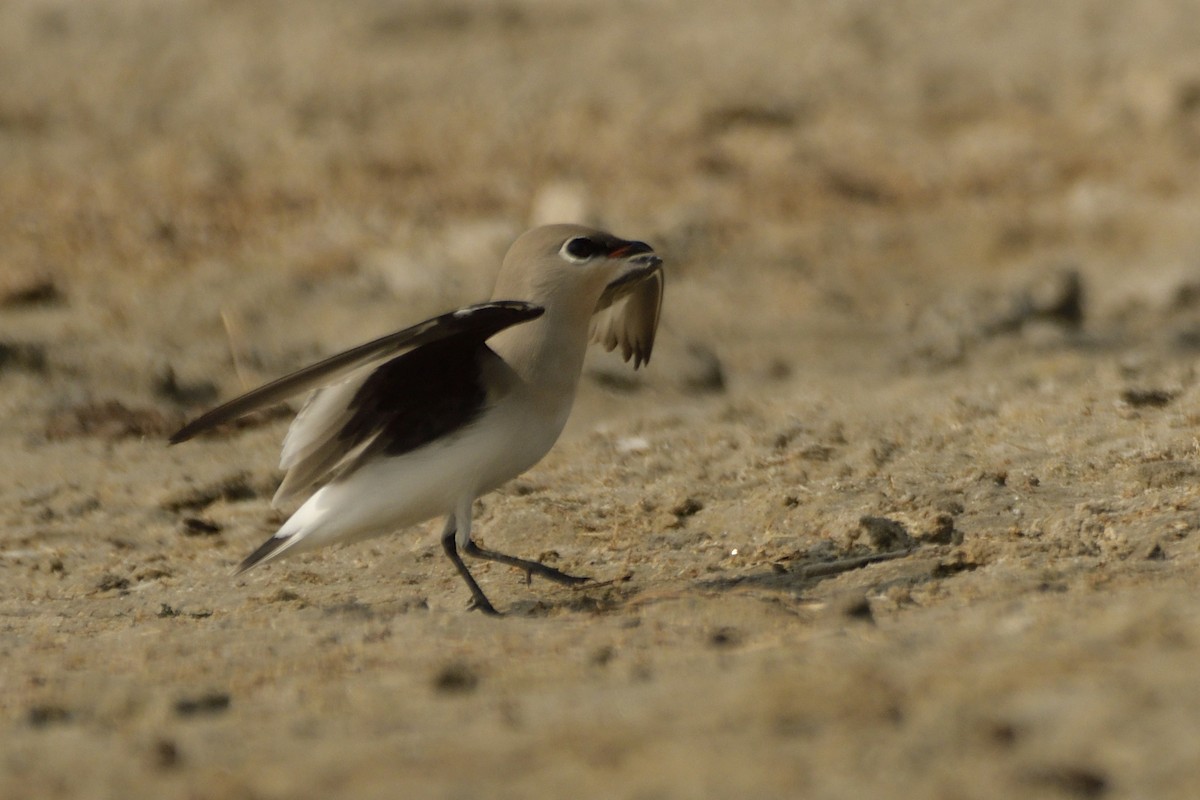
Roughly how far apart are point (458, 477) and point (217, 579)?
1148 mm

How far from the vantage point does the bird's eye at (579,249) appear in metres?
5.17

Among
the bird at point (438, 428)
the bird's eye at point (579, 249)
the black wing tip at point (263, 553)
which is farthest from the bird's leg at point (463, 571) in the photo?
the bird's eye at point (579, 249)

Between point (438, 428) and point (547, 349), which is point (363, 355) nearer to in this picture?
point (438, 428)

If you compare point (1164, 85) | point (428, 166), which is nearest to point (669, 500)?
point (428, 166)

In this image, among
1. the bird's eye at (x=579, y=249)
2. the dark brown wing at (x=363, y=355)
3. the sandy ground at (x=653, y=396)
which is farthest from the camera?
the bird's eye at (x=579, y=249)

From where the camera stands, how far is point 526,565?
5164mm

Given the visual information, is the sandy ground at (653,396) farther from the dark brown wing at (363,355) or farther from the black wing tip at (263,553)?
the dark brown wing at (363,355)

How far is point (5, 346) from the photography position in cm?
798

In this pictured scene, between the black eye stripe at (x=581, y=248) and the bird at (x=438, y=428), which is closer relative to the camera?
the bird at (x=438, y=428)

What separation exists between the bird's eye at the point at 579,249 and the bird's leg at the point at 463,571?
2.84 ft

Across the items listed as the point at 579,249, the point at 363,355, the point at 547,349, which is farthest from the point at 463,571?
the point at 579,249

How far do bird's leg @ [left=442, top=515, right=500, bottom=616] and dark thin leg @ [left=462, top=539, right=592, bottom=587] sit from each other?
2.1 inches

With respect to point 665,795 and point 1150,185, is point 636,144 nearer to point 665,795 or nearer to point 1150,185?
point 1150,185

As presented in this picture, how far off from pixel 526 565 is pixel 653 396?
2830mm
